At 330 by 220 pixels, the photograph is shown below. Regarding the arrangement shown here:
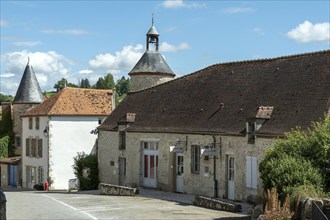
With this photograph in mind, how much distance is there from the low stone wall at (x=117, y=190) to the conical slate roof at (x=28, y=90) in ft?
74.0

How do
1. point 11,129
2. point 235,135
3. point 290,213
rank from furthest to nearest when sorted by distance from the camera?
point 11,129
point 235,135
point 290,213

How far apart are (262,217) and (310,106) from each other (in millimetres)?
7031

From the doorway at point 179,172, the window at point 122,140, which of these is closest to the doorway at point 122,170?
the window at point 122,140

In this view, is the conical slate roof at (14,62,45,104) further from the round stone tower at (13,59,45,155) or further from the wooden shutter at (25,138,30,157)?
the wooden shutter at (25,138,30,157)

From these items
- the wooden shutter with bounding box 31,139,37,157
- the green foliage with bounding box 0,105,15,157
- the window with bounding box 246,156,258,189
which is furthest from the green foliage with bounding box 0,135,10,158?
the window with bounding box 246,156,258,189

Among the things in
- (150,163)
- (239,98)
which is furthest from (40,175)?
(239,98)

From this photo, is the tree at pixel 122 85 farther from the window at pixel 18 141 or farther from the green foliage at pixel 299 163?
the green foliage at pixel 299 163

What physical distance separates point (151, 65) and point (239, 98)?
14.0m

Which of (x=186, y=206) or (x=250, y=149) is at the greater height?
(x=250, y=149)

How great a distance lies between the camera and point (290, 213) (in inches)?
A: 562

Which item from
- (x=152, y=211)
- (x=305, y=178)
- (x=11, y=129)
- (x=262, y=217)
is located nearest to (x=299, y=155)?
(x=305, y=178)

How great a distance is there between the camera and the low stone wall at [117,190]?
1016 inches

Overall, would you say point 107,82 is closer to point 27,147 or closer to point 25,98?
point 25,98

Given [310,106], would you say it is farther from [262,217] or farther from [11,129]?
[11,129]
